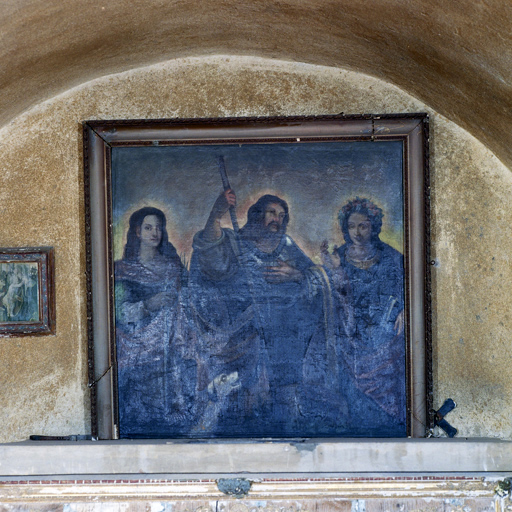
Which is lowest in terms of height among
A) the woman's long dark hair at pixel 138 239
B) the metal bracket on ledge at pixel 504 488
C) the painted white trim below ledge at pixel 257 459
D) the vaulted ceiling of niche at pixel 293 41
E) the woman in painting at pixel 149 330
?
the metal bracket on ledge at pixel 504 488

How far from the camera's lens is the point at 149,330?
17.2 ft

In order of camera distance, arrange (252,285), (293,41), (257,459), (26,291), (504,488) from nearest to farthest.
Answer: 1. (504,488)
2. (257,459)
3. (293,41)
4. (26,291)
5. (252,285)

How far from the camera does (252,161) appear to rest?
522 centimetres

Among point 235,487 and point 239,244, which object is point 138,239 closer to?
point 239,244

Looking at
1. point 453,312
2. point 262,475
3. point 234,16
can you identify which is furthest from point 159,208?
point 453,312

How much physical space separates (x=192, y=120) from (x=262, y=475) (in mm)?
2926

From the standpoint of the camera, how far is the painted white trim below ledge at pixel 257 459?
421 cm

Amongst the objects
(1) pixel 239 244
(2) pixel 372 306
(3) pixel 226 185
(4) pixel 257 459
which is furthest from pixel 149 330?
(2) pixel 372 306

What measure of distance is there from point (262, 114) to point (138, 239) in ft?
5.06

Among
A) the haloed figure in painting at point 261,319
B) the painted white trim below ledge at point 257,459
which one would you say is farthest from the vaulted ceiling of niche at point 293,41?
the painted white trim below ledge at point 257,459

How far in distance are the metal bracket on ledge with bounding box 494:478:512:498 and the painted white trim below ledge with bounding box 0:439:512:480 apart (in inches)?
3.9

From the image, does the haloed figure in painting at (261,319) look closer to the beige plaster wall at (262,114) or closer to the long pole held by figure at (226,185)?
the long pole held by figure at (226,185)

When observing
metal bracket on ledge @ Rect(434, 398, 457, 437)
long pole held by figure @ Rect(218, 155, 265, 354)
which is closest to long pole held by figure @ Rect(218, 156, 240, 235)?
long pole held by figure @ Rect(218, 155, 265, 354)

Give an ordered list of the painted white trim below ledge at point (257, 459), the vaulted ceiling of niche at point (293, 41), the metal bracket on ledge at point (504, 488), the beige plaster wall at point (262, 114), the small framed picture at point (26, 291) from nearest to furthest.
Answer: the vaulted ceiling of niche at point (293, 41)
the metal bracket on ledge at point (504, 488)
the painted white trim below ledge at point (257, 459)
the small framed picture at point (26, 291)
the beige plaster wall at point (262, 114)
